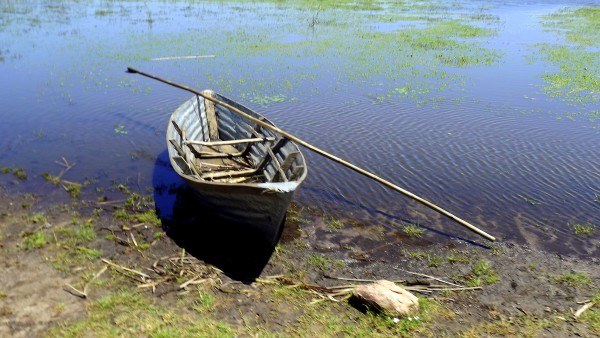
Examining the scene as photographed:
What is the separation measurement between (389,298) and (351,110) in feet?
30.1

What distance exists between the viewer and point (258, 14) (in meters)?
32.8

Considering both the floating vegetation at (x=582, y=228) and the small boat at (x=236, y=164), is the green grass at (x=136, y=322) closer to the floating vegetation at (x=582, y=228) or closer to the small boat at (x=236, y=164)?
the small boat at (x=236, y=164)

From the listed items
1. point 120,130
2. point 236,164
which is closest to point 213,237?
point 236,164

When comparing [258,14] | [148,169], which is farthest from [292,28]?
[148,169]

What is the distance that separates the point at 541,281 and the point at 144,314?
19.5 ft

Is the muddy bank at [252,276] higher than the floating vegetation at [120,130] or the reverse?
the reverse

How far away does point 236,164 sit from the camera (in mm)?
10305

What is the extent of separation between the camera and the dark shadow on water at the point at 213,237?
715 cm

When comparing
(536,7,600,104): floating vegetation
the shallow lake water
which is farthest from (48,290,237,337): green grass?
(536,7,600,104): floating vegetation

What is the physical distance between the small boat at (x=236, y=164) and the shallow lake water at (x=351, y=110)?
1.03m

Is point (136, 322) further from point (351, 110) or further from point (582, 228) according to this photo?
point (351, 110)

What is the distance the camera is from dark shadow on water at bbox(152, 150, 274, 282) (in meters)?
7.15

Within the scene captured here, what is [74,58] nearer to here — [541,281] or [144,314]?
[144,314]

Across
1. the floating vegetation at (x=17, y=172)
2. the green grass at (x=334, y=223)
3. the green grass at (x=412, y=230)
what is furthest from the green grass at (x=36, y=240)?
the green grass at (x=412, y=230)
